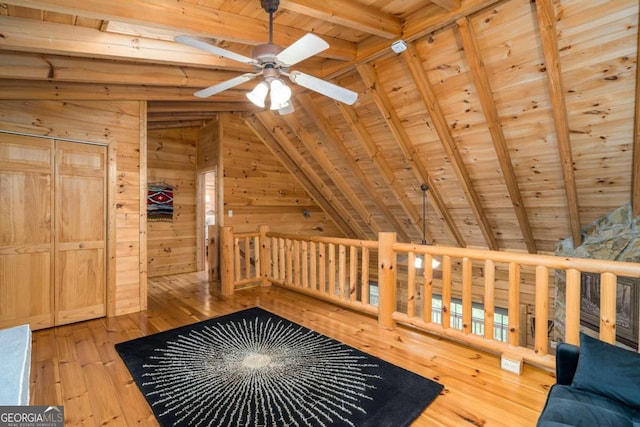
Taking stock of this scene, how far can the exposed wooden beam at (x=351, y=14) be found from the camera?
220 cm

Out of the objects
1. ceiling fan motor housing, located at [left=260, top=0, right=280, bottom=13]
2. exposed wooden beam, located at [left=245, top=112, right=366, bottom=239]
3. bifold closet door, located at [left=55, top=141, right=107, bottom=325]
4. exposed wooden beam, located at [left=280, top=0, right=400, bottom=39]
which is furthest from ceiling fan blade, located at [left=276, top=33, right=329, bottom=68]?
exposed wooden beam, located at [left=245, top=112, right=366, bottom=239]

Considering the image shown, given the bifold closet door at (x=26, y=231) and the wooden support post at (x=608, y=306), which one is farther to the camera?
the bifold closet door at (x=26, y=231)

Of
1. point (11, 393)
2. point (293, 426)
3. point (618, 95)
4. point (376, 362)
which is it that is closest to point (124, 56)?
point (11, 393)

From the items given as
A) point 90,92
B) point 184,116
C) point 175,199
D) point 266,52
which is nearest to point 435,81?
point 266,52

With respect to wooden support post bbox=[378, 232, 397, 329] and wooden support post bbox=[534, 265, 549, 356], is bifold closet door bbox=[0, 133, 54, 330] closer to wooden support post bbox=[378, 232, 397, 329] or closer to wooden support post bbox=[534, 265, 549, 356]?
wooden support post bbox=[378, 232, 397, 329]

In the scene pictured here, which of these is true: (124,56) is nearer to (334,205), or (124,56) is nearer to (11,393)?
(11,393)

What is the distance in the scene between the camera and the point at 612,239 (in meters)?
3.62

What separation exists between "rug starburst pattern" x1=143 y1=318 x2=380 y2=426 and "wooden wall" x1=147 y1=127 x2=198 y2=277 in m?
3.37

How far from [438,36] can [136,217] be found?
3785 millimetres

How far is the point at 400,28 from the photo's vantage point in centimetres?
Result: 283

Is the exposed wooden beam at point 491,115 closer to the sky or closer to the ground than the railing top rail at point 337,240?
closer to the sky

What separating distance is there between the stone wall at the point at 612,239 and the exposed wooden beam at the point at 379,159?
82.4 inches

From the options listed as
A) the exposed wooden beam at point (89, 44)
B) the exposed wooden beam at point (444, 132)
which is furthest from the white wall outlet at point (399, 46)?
the exposed wooden beam at point (89, 44)

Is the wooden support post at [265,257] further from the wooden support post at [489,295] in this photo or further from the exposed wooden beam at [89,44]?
the wooden support post at [489,295]
